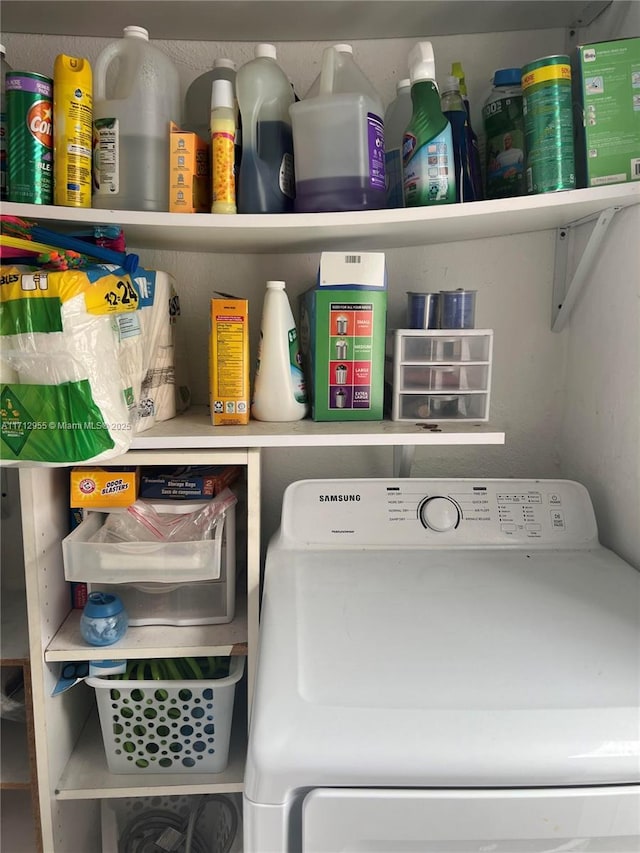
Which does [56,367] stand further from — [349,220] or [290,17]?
[290,17]

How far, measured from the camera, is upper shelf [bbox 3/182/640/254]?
3.26 feet

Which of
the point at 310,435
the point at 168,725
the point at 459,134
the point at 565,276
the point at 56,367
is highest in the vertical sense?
the point at 459,134

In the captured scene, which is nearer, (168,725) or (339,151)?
(339,151)

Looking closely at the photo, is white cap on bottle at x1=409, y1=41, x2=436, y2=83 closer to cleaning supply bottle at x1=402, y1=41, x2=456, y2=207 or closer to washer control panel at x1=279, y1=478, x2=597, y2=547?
cleaning supply bottle at x1=402, y1=41, x2=456, y2=207

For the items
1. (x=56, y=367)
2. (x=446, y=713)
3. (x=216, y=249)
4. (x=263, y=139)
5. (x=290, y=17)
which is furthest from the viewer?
(x=216, y=249)

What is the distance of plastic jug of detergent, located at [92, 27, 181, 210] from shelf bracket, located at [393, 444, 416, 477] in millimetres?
674

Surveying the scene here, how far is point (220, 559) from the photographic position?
3.62ft

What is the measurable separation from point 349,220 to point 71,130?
48 cm

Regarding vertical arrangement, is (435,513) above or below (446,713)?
above

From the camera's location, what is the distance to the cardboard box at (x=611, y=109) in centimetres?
99

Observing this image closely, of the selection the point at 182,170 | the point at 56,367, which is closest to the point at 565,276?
the point at 182,170

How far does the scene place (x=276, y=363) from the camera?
3.67ft

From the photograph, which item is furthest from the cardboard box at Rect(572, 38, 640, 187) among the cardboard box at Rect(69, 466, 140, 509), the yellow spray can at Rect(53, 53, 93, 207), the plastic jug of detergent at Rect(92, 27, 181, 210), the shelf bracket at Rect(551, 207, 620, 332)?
the cardboard box at Rect(69, 466, 140, 509)

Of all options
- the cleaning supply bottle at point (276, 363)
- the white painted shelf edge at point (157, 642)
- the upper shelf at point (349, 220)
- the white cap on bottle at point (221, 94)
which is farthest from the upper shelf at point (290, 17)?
the white painted shelf edge at point (157, 642)
